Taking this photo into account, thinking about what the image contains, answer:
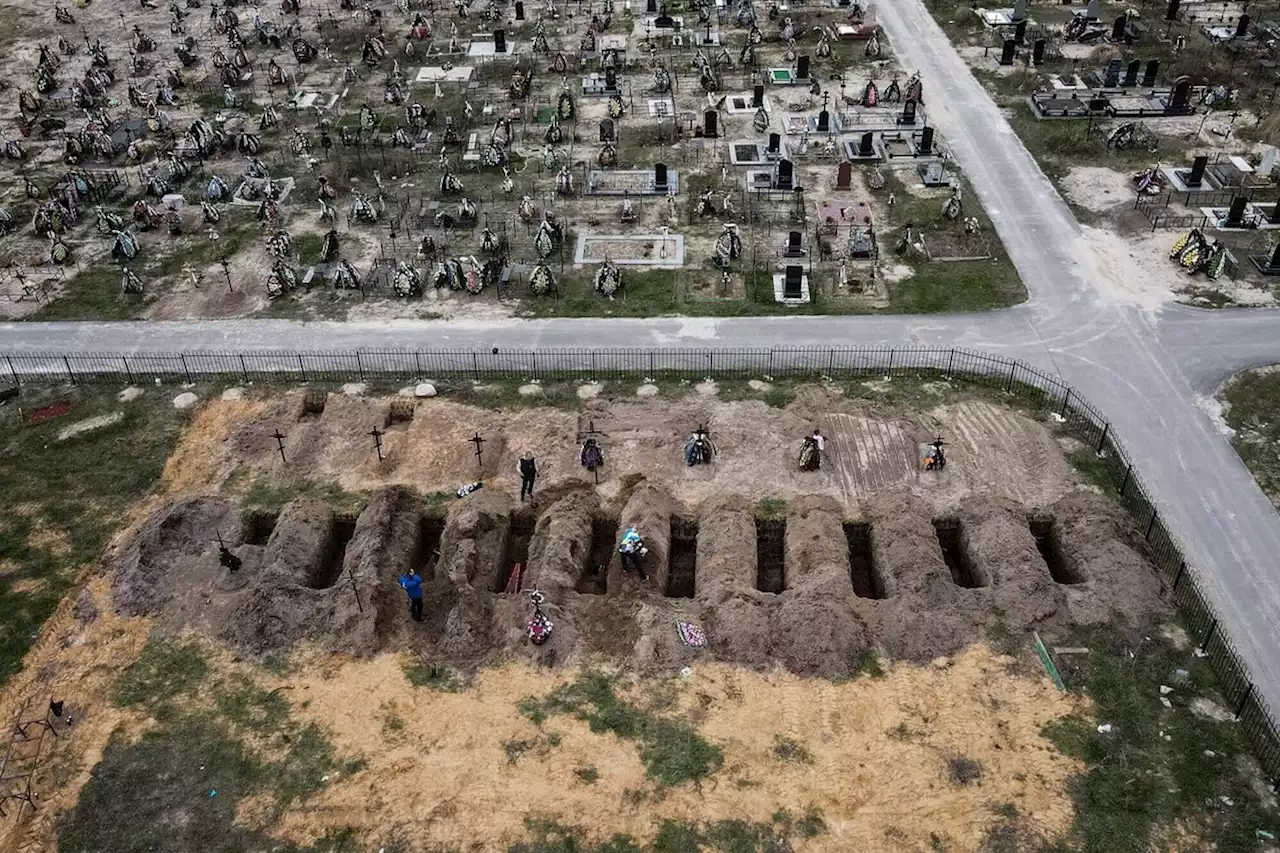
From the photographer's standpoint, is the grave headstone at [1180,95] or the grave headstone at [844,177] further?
the grave headstone at [1180,95]

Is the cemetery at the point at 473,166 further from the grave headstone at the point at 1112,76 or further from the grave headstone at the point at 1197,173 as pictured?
the grave headstone at the point at 1112,76

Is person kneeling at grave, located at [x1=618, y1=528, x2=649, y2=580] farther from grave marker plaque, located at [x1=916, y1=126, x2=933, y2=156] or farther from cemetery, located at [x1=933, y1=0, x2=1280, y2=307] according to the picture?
grave marker plaque, located at [x1=916, y1=126, x2=933, y2=156]

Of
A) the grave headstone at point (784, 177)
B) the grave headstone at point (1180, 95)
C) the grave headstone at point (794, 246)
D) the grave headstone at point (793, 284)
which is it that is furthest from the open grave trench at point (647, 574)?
the grave headstone at point (1180, 95)

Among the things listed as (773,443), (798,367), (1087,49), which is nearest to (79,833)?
(773,443)

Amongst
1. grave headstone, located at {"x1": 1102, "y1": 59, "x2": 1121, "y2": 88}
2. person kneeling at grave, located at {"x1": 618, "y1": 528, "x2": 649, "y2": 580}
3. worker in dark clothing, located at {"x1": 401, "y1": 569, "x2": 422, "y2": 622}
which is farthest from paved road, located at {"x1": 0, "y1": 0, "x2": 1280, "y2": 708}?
grave headstone, located at {"x1": 1102, "y1": 59, "x2": 1121, "y2": 88}

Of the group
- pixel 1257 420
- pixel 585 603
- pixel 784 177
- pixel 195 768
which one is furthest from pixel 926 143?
pixel 195 768

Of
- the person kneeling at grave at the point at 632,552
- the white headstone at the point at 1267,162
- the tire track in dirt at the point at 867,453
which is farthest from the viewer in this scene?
the white headstone at the point at 1267,162
